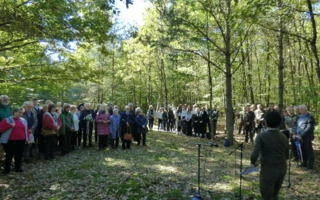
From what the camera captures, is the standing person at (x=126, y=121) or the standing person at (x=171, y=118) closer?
the standing person at (x=126, y=121)

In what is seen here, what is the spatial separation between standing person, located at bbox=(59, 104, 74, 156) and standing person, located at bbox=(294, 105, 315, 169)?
8.39 m

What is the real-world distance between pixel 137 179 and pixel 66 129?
176 inches

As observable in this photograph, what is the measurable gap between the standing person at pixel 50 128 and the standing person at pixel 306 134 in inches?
331

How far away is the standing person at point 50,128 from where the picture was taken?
26.8 feet

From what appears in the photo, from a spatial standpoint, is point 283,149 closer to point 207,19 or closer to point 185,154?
point 185,154

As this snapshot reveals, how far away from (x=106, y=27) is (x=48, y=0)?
102 inches

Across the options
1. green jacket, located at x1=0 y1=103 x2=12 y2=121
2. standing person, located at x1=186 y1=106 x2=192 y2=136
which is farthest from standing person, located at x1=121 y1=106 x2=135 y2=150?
standing person, located at x1=186 y1=106 x2=192 y2=136

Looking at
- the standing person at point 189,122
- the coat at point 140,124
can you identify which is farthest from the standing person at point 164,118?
the coat at point 140,124

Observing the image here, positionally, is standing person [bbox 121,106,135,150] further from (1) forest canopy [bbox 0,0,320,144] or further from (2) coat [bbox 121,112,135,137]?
(1) forest canopy [bbox 0,0,320,144]

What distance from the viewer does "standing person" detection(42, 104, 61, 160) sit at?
8.18 metres

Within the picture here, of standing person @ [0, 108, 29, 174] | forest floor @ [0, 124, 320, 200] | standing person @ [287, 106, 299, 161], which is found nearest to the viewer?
forest floor @ [0, 124, 320, 200]

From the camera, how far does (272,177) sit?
3775mm

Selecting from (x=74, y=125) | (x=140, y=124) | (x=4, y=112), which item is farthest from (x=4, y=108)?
(x=140, y=124)

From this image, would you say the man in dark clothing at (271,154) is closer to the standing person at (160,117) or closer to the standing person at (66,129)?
the standing person at (66,129)
